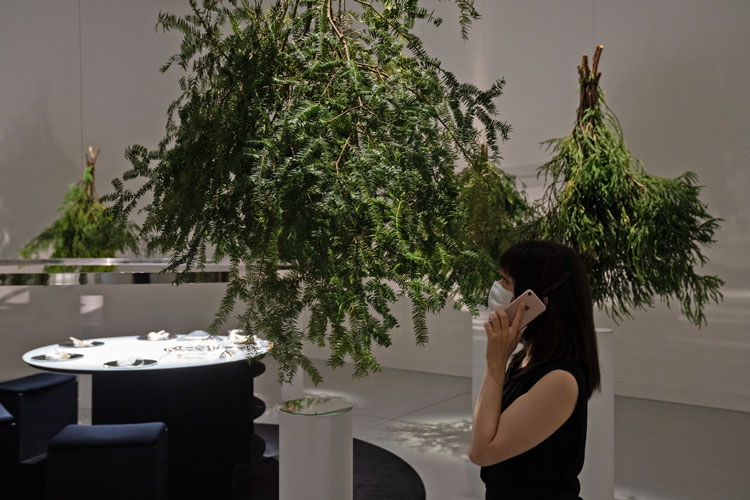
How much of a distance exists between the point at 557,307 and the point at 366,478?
2780 millimetres

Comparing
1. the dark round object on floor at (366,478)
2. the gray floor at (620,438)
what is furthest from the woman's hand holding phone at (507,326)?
the gray floor at (620,438)

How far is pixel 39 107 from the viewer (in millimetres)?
6621

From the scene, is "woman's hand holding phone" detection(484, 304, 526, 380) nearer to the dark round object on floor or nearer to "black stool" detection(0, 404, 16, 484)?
the dark round object on floor

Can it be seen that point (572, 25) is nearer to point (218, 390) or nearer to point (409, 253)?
point (218, 390)

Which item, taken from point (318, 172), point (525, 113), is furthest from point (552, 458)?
point (525, 113)

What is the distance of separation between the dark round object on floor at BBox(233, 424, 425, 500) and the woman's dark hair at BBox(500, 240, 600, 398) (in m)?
2.35

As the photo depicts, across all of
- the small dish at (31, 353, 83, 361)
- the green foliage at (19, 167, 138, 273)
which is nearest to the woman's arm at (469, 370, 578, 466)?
the small dish at (31, 353, 83, 361)

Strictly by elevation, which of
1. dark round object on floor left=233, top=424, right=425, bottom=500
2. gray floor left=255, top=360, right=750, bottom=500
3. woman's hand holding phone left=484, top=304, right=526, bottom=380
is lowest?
gray floor left=255, top=360, right=750, bottom=500

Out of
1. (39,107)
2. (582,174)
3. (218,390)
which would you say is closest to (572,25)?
(582,174)

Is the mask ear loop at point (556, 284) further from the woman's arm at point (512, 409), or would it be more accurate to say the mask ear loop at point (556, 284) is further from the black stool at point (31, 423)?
the black stool at point (31, 423)

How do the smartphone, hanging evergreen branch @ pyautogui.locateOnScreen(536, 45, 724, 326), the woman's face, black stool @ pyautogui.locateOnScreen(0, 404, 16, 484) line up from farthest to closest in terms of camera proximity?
black stool @ pyautogui.locateOnScreen(0, 404, 16, 484)
hanging evergreen branch @ pyautogui.locateOnScreen(536, 45, 724, 326)
the woman's face
the smartphone

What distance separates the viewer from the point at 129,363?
3.64 meters

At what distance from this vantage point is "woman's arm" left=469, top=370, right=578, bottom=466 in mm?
1433

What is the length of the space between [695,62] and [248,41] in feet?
18.4
